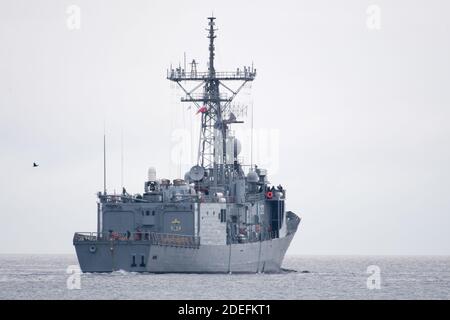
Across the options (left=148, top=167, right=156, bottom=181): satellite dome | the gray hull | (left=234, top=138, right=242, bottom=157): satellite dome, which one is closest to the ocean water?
the gray hull

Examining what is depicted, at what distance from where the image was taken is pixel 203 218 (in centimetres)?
8138

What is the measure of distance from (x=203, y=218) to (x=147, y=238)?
168 inches

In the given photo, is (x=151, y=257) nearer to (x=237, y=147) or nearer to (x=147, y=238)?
(x=147, y=238)

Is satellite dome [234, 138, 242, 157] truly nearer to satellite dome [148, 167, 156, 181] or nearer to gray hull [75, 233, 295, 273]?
satellite dome [148, 167, 156, 181]

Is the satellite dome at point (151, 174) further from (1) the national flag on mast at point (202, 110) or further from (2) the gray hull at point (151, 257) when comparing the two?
(1) the national flag on mast at point (202, 110)

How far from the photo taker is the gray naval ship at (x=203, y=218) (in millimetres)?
77875

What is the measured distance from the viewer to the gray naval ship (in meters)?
77.9

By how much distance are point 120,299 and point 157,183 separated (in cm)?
2162

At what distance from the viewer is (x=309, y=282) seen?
83.1 m

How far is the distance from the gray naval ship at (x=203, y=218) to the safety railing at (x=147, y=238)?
0.06 m

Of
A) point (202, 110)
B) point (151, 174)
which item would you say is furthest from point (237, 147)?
point (151, 174)
